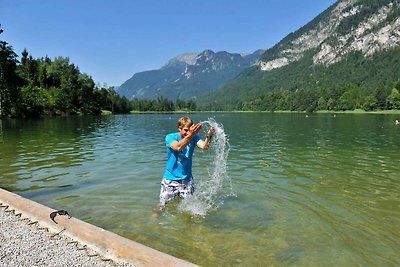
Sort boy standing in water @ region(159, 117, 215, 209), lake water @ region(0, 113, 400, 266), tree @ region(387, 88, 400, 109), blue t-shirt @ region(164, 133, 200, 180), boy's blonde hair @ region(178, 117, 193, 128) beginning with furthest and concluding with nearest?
tree @ region(387, 88, 400, 109) < blue t-shirt @ region(164, 133, 200, 180) < boy standing in water @ region(159, 117, 215, 209) < boy's blonde hair @ region(178, 117, 193, 128) < lake water @ region(0, 113, 400, 266)

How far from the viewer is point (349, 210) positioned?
11859 millimetres

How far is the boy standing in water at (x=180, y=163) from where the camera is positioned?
9492 mm

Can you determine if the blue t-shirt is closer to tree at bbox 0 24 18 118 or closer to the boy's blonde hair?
the boy's blonde hair

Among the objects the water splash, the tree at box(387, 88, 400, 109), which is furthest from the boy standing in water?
the tree at box(387, 88, 400, 109)

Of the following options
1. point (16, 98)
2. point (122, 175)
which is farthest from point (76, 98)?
point (122, 175)

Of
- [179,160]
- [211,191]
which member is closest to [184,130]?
[179,160]

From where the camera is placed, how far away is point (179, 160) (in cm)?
1005

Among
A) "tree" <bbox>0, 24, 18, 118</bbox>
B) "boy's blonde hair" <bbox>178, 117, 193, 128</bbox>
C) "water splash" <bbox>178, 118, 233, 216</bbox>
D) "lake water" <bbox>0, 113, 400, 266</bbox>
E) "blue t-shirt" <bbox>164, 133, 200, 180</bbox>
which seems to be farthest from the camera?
"tree" <bbox>0, 24, 18, 118</bbox>

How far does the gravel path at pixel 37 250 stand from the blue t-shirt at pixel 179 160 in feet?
12.0

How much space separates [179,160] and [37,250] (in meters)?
4.48

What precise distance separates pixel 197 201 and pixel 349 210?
5.42 m

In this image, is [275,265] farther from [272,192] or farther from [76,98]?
[76,98]

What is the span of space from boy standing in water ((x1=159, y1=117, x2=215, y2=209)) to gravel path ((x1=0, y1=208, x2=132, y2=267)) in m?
3.61

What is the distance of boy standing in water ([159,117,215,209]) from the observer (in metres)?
9.49
